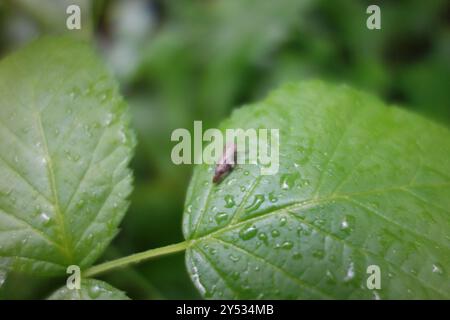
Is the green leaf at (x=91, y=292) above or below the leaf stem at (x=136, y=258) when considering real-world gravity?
below

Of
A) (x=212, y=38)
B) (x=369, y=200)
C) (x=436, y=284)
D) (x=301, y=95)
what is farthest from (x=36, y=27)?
(x=436, y=284)

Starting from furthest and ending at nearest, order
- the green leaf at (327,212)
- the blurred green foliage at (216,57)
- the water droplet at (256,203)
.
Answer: the blurred green foliage at (216,57)
the water droplet at (256,203)
the green leaf at (327,212)

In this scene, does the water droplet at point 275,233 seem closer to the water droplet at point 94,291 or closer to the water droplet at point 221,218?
the water droplet at point 221,218

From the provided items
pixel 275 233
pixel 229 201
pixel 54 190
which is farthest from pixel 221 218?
pixel 54 190

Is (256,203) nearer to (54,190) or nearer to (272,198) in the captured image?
(272,198)

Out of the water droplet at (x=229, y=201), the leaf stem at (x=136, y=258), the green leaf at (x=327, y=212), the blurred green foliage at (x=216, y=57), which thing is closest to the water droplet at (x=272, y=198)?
the green leaf at (x=327, y=212)
